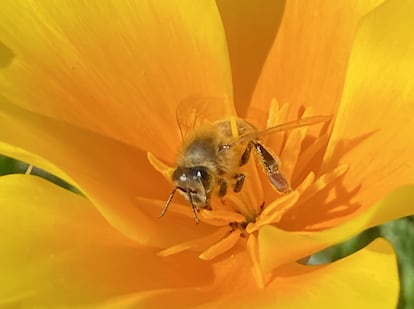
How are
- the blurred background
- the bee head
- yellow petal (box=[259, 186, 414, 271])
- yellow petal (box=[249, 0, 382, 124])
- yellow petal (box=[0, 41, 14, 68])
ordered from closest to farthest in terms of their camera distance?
yellow petal (box=[259, 186, 414, 271])
the bee head
yellow petal (box=[0, 41, 14, 68])
yellow petal (box=[249, 0, 382, 124])
the blurred background

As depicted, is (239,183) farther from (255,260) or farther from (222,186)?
(255,260)

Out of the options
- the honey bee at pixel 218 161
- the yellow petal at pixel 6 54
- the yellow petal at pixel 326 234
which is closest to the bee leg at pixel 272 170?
the honey bee at pixel 218 161

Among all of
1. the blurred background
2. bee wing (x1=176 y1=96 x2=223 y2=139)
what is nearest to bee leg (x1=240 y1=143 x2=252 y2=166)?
bee wing (x1=176 y1=96 x2=223 y2=139)

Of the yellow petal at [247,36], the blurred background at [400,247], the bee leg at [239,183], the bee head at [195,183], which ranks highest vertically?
the yellow petal at [247,36]

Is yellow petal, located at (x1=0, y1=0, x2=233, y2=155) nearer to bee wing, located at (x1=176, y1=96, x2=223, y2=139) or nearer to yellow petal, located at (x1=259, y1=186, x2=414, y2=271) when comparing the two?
bee wing, located at (x1=176, y1=96, x2=223, y2=139)

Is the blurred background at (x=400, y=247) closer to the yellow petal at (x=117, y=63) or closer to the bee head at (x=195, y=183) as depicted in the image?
the yellow petal at (x=117, y=63)

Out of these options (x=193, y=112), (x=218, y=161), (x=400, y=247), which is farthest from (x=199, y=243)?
(x=400, y=247)
